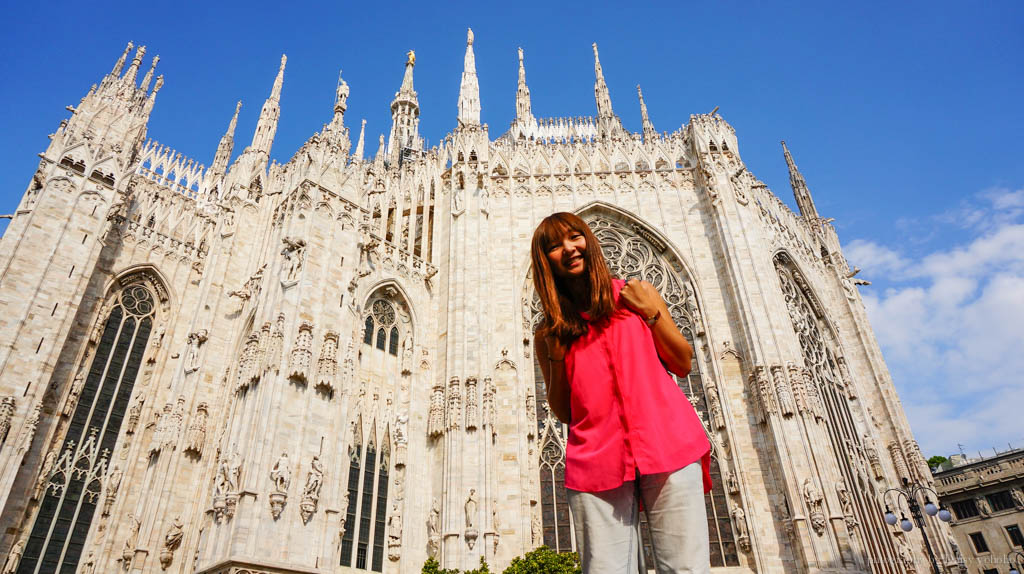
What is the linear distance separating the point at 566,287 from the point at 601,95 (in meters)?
40.2

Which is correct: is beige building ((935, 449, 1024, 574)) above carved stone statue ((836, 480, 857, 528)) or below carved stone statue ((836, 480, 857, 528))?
above

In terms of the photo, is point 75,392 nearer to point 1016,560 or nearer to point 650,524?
point 650,524

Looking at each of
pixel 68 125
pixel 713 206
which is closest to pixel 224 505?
pixel 68 125

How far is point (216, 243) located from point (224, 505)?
11656mm

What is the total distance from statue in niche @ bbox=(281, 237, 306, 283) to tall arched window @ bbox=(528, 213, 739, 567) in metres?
7.53

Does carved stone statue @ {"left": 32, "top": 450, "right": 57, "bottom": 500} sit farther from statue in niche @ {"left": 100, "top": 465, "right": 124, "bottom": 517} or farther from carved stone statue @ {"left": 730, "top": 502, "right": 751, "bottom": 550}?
carved stone statue @ {"left": 730, "top": 502, "right": 751, "bottom": 550}

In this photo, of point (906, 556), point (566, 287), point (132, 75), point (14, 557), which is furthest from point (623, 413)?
point (132, 75)

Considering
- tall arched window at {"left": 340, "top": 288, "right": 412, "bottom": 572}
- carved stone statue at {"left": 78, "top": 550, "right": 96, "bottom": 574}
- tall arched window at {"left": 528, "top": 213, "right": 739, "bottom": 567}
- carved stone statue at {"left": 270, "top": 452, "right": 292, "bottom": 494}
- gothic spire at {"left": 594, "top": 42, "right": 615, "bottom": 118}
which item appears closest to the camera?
carved stone statue at {"left": 270, "top": 452, "right": 292, "bottom": 494}

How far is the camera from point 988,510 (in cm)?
3544

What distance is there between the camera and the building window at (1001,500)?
3481cm

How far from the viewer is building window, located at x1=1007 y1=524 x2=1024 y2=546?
111ft

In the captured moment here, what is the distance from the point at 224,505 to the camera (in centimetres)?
1430

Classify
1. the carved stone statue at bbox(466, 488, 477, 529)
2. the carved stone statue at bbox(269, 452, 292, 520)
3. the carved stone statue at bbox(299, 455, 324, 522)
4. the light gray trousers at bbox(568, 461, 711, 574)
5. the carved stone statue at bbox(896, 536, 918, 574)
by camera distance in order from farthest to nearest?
the carved stone statue at bbox(896, 536, 918, 574) → the carved stone statue at bbox(466, 488, 477, 529) → the carved stone statue at bbox(299, 455, 324, 522) → the carved stone statue at bbox(269, 452, 292, 520) → the light gray trousers at bbox(568, 461, 711, 574)

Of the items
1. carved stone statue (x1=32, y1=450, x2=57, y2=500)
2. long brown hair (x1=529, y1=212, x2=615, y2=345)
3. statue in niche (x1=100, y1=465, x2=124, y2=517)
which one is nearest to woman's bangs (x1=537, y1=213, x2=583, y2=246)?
long brown hair (x1=529, y1=212, x2=615, y2=345)
